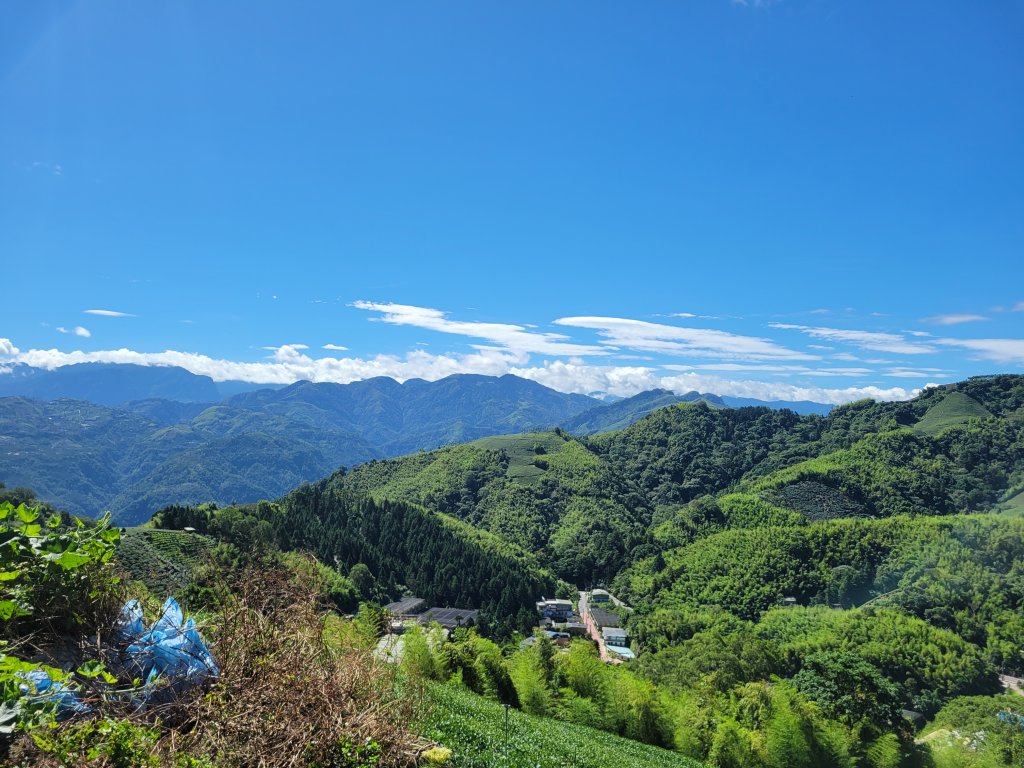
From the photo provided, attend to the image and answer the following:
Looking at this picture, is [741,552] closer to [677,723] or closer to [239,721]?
[677,723]

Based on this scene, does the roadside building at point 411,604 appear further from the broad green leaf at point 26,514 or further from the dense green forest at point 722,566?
the broad green leaf at point 26,514

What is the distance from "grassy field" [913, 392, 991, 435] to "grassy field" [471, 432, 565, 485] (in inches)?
3743

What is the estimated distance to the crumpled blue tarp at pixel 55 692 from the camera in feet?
10.6

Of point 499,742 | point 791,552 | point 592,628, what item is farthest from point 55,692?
point 791,552

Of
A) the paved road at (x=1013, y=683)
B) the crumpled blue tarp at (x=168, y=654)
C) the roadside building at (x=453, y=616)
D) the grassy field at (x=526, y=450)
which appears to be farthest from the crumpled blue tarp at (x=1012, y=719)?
the grassy field at (x=526, y=450)

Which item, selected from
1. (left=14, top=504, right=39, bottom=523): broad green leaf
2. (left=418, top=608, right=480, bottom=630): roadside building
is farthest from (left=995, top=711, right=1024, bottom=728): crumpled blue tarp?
(left=14, top=504, right=39, bottom=523): broad green leaf

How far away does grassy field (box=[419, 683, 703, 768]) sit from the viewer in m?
7.09

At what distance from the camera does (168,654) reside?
4.16 metres

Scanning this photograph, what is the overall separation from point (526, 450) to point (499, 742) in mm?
143784

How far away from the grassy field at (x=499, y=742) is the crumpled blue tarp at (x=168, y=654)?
2.59 metres

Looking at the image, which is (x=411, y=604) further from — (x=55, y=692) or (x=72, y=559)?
(x=55, y=692)

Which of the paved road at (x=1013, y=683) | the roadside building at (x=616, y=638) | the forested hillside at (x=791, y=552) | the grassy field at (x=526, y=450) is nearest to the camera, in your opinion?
the forested hillside at (x=791, y=552)

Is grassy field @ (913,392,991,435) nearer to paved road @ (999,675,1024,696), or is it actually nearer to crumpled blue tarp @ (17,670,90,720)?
paved road @ (999,675,1024,696)

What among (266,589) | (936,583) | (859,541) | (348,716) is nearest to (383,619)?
(266,589)
